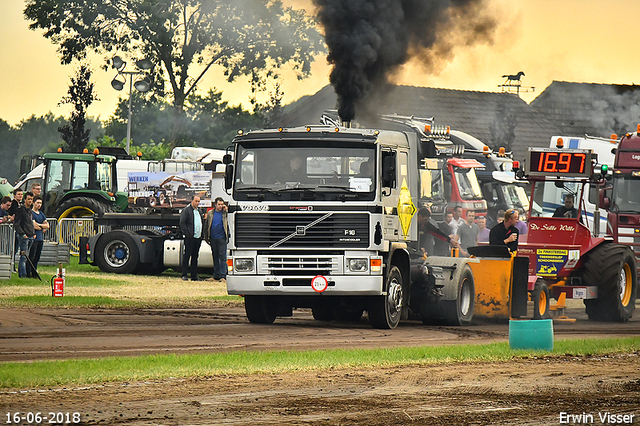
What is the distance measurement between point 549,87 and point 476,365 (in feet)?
222

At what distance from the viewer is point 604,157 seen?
1198 inches

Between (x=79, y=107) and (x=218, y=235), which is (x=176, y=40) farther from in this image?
(x=218, y=235)

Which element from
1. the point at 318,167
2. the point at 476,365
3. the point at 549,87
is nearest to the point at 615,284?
the point at 318,167

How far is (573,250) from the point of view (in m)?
18.8

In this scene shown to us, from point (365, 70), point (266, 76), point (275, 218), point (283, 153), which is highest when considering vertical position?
point (266, 76)

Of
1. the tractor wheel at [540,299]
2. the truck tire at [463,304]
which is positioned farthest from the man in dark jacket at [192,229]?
the tractor wheel at [540,299]

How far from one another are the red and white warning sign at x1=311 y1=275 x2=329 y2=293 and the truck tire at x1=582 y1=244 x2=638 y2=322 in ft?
18.4

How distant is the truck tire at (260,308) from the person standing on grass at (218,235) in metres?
8.51

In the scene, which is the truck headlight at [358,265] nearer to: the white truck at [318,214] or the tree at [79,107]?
the white truck at [318,214]

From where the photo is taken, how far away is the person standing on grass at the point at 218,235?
84.8ft

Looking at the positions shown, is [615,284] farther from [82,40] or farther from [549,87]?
[549,87]

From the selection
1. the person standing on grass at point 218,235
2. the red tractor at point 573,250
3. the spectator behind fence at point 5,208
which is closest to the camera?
the red tractor at point 573,250

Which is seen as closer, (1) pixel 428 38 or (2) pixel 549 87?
(1) pixel 428 38

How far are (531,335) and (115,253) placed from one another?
16882 mm
